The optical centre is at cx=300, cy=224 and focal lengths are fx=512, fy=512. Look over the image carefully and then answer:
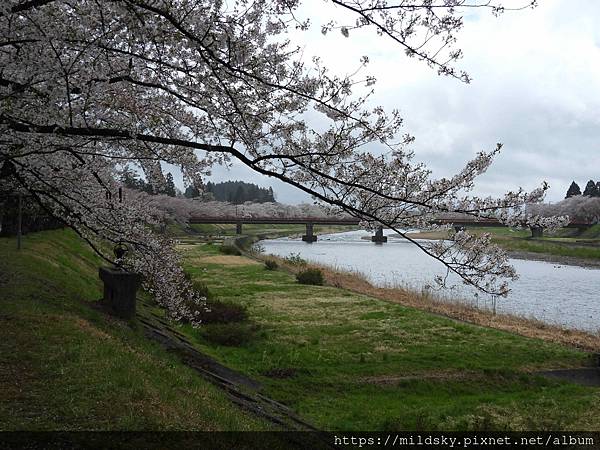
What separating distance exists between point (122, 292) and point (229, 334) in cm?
390

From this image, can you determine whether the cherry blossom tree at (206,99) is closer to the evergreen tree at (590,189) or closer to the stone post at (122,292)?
the stone post at (122,292)

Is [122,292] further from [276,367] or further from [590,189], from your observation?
[590,189]

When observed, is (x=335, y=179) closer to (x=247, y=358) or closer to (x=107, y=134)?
(x=107, y=134)

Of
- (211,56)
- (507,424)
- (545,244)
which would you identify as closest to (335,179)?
(211,56)

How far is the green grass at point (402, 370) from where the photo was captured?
9508 mm

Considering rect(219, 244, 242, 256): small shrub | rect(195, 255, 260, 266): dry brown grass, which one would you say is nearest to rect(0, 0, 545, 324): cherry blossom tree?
rect(195, 255, 260, 266): dry brown grass

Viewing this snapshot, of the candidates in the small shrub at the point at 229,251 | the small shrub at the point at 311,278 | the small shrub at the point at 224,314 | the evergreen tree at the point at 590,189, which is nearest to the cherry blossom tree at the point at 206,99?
the small shrub at the point at 224,314

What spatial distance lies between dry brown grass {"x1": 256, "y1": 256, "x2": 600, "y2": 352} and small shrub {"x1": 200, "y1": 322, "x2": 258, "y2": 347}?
837 centimetres

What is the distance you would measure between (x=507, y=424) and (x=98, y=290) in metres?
12.6

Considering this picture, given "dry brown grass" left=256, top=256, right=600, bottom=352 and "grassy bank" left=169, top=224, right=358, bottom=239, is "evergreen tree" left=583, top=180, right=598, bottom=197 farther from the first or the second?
"dry brown grass" left=256, top=256, right=600, bottom=352

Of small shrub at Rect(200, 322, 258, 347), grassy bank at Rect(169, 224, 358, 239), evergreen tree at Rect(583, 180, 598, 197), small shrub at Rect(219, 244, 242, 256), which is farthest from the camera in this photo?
evergreen tree at Rect(583, 180, 598, 197)

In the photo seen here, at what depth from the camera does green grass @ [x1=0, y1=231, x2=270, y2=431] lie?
213 inches

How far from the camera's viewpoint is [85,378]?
6.38 meters

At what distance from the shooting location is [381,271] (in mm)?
41062
